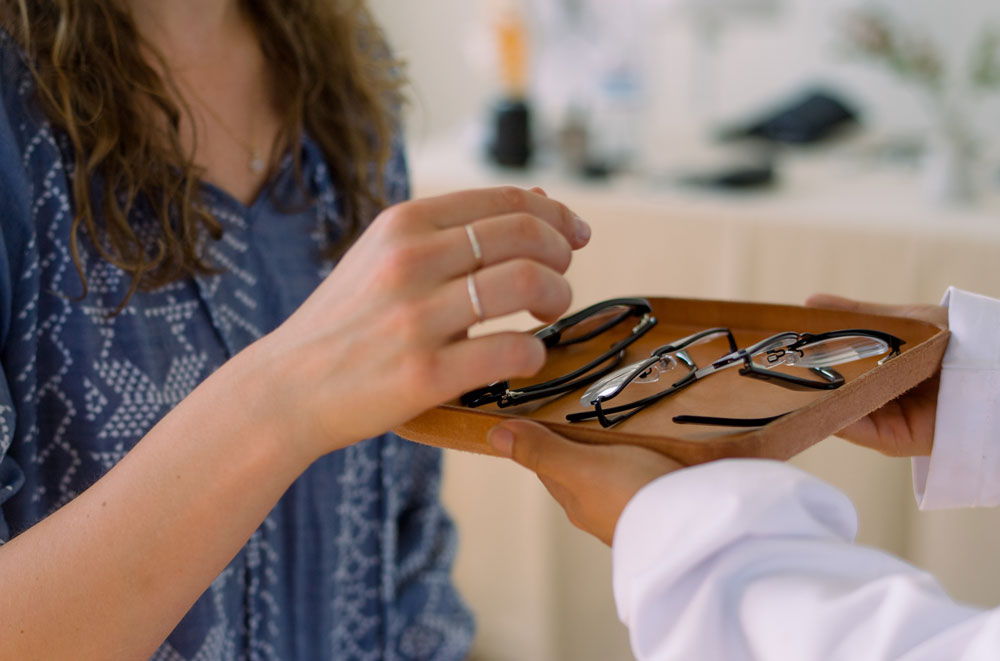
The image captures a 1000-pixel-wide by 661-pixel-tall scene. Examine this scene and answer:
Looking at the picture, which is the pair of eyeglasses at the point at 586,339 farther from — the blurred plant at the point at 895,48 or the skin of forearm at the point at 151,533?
the blurred plant at the point at 895,48

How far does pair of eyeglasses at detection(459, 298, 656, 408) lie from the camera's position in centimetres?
50

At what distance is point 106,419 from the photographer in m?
0.60

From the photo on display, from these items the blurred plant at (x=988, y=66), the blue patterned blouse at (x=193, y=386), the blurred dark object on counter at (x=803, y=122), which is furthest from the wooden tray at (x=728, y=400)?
the blurred dark object on counter at (x=803, y=122)

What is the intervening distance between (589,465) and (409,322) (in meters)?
0.11

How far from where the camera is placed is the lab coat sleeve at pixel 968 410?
565mm

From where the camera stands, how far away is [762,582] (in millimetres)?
385

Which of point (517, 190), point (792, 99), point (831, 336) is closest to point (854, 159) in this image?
point (792, 99)

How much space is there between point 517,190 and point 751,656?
24cm

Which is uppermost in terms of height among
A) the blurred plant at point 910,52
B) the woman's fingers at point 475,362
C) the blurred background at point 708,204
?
the blurred plant at point 910,52

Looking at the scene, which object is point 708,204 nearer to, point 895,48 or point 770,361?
point 895,48

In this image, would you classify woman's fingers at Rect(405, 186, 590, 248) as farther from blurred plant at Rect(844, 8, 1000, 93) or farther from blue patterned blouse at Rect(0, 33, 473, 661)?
blurred plant at Rect(844, 8, 1000, 93)

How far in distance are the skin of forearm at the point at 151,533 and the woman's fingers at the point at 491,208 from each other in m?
0.11

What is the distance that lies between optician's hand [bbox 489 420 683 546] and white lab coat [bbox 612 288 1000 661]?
0.01 meters

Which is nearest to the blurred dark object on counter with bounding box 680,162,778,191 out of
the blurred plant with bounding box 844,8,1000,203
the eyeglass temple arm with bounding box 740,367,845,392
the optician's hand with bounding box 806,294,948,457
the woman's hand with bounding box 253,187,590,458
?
the blurred plant with bounding box 844,8,1000,203
